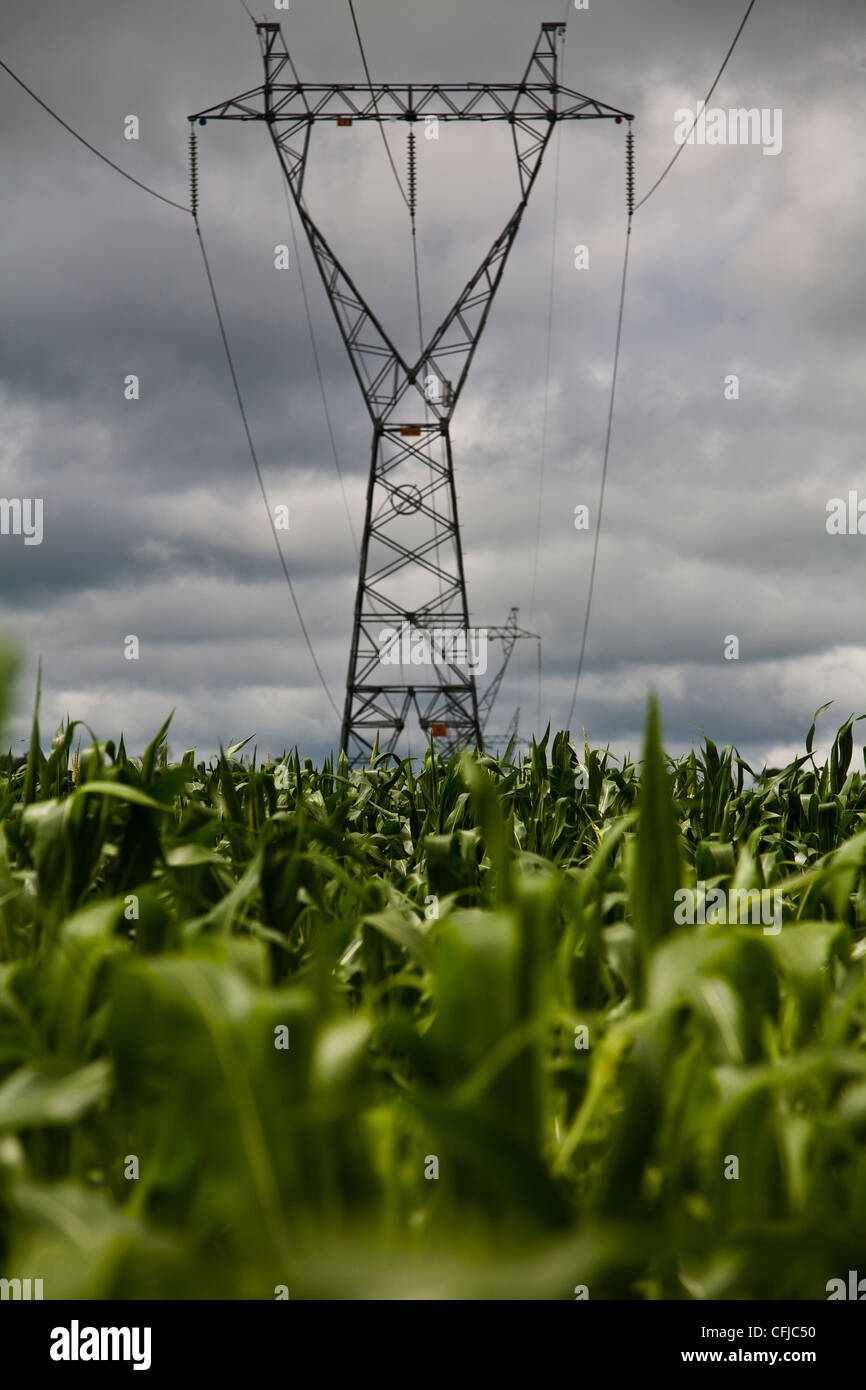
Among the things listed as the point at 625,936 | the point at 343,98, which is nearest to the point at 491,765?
the point at 625,936

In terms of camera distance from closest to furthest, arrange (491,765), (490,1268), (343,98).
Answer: (490,1268), (491,765), (343,98)

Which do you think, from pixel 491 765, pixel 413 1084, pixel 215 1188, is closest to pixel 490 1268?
pixel 215 1188

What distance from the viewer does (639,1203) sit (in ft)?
3.22

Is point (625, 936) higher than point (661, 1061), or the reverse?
point (625, 936)

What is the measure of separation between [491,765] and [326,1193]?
381cm

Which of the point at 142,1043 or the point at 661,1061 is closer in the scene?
the point at 661,1061

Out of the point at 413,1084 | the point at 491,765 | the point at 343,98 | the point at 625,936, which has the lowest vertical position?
the point at 413,1084
